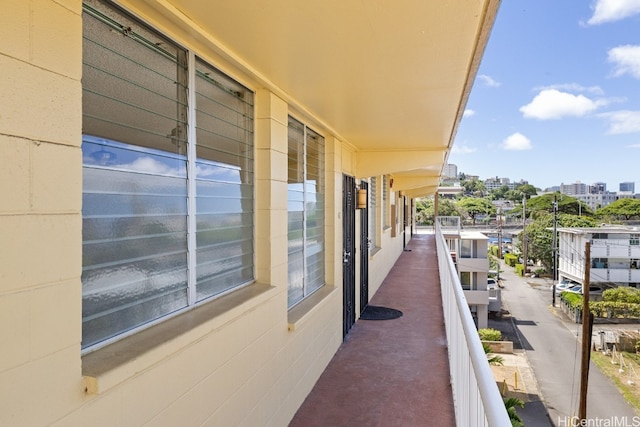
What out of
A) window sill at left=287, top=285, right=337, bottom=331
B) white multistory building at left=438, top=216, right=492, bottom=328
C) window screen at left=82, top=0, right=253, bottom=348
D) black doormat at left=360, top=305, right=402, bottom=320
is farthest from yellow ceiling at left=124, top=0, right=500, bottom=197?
white multistory building at left=438, top=216, right=492, bottom=328

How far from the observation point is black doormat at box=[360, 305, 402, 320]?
5.86 metres

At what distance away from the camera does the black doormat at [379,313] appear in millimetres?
5863

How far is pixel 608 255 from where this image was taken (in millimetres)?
29219

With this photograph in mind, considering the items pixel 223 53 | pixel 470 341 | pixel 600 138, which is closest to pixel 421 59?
pixel 223 53

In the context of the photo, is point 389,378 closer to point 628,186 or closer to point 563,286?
point 563,286

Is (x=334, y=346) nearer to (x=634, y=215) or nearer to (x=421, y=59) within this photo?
(x=421, y=59)

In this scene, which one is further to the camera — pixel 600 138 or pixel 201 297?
pixel 600 138

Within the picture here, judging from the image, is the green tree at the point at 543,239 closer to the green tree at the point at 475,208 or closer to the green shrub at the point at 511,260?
the green shrub at the point at 511,260

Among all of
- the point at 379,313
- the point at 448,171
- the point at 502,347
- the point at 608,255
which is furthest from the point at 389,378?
the point at 448,171

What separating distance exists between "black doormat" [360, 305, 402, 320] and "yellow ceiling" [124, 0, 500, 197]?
330cm
